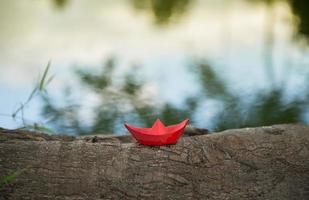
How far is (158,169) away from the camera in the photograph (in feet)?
4.86

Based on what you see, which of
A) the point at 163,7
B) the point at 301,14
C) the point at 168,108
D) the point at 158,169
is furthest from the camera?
the point at 163,7

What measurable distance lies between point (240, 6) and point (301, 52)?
1069 millimetres

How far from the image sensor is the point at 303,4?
4465 millimetres

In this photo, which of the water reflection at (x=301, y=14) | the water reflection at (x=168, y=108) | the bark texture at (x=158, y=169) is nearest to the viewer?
the bark texture at (x=158, y=169)

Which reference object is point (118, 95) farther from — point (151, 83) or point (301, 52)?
point (301, 52)

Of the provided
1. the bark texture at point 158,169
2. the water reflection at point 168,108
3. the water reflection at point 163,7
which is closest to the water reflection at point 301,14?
the water reflection at point 163,7

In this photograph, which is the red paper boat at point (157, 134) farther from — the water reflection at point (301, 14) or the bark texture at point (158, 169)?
the water reflection at point (301, 14)

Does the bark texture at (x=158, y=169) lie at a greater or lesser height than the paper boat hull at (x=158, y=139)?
lesser

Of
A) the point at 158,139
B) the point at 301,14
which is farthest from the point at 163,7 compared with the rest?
the point at 158,139

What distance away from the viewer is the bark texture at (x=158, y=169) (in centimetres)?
145

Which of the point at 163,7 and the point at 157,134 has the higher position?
the point at 163,7

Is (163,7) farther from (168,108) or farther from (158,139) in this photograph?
(158,139)

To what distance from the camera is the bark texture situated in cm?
145

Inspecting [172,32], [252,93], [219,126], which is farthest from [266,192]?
[172,32]
